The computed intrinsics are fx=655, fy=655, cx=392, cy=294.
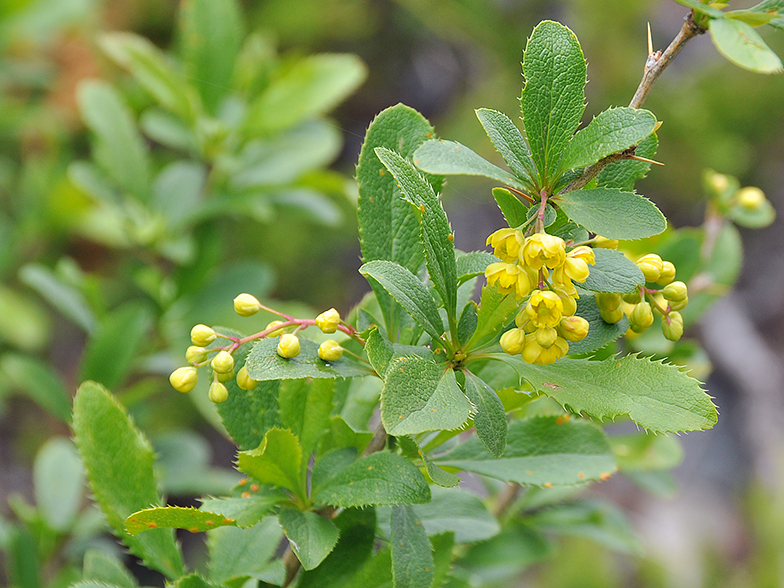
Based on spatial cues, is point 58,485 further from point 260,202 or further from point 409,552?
point 409,552

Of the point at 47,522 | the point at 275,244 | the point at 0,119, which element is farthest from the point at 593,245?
the point at 275,244

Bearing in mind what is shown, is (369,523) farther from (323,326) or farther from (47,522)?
(47,522)

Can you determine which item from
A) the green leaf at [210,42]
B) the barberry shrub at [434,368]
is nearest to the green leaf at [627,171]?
the barberry shrub at [434,368]

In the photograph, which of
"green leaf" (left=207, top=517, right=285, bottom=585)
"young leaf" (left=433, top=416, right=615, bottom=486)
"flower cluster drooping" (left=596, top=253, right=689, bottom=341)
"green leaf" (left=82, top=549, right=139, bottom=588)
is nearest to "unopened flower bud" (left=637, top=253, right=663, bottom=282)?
"flower cluster drooping" (left=596, top=253, right=689, bottom=341)

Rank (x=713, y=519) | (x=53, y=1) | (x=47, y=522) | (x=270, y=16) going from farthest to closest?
(x=713, y=519) < (x=270, y=16) < (x=53, y=1) < (x=47, y=522)

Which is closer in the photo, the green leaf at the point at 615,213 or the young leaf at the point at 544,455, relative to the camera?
the green leaf at the point at 615,213

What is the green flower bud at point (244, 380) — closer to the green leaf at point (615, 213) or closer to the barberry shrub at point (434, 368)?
the barberry shrub at point (434, 368)
